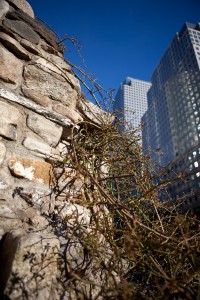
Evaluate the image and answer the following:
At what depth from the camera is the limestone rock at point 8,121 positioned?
1.21 m

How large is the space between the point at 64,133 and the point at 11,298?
1.13 metres

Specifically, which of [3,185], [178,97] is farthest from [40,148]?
[178,97]

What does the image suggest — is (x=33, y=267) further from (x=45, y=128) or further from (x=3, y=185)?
(x=45, y=128)

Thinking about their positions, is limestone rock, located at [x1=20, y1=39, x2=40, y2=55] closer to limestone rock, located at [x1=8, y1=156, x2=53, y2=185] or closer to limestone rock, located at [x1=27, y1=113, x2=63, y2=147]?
limestone rock, located at [x1=27, y1=113, x2=63, y2=147]

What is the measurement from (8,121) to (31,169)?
0.36 metres

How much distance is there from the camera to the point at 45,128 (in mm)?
1406

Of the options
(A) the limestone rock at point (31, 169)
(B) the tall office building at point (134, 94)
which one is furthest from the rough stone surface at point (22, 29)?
(B) the tall office building at point (134, 94)

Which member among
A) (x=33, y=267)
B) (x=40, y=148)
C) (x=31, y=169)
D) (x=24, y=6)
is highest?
(x=24, y=6)

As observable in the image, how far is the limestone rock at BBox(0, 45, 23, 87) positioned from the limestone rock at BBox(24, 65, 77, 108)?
2.4 inches

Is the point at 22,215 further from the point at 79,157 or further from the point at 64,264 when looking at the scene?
the point at 79,157

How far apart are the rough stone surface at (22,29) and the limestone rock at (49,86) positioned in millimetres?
283

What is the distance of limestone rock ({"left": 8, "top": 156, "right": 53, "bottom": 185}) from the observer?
1.17 metres

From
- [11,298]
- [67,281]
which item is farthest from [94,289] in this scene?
[11,298]

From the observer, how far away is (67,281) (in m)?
0.89
